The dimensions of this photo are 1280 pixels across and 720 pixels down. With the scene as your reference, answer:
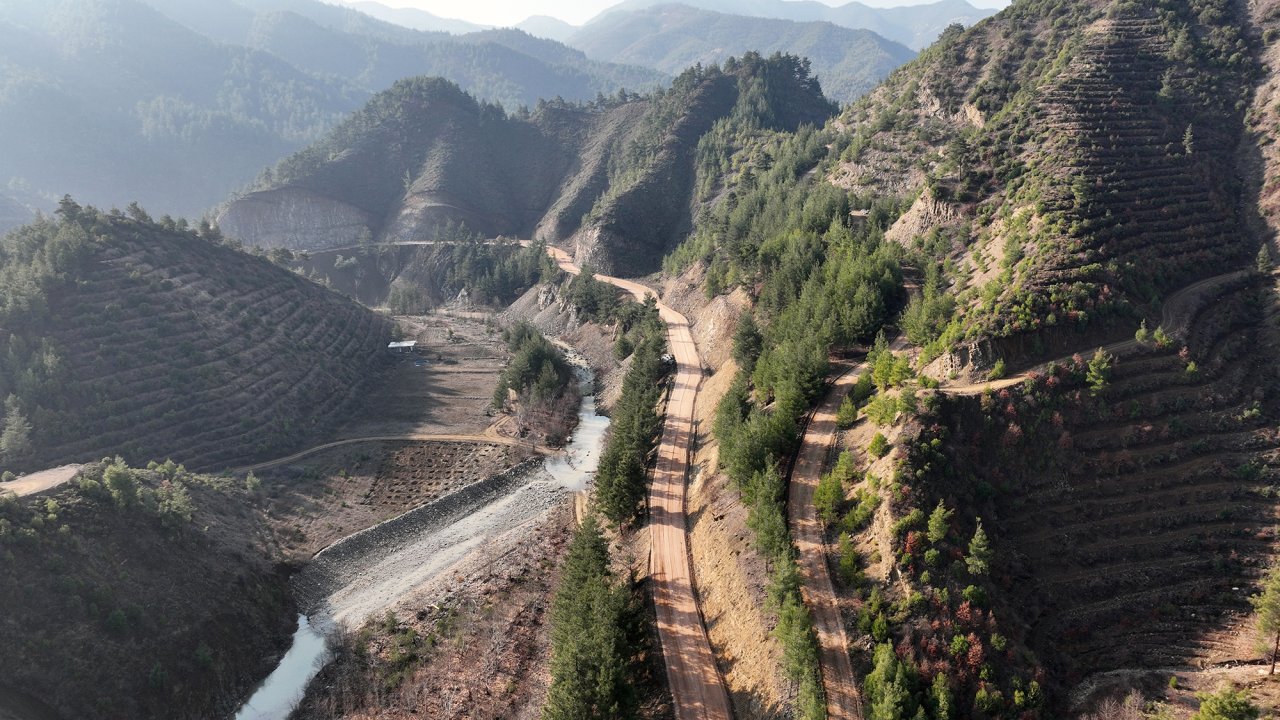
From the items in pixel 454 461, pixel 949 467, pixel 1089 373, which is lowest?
pixel 454 461

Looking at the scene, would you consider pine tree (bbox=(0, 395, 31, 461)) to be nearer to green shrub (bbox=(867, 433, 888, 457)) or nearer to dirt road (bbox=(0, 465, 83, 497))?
dirt road (bbox=(0, 465, 83, 497))

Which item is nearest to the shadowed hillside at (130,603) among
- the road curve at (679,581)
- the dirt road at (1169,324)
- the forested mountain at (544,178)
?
the road curve at (679,581)

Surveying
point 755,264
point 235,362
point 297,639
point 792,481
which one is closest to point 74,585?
point 297,639

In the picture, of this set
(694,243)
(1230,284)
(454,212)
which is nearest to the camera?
(1230,284)

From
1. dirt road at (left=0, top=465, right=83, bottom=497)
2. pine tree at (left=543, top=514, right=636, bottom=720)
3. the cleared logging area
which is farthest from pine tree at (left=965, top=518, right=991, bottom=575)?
dirt road at (left=0, top=465, right=83, bottom=497)

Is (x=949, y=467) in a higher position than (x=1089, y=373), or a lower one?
lower

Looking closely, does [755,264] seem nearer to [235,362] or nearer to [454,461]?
[454,461]

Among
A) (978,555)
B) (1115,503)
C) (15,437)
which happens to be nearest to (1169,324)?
(1115,503)
